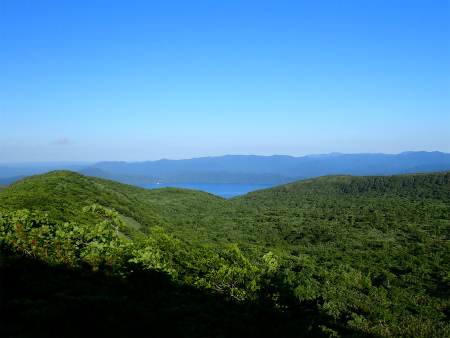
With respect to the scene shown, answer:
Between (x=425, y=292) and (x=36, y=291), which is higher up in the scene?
(x=36, y=291)

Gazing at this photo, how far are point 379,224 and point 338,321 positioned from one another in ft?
134

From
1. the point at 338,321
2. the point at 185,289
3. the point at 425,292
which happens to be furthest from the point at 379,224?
the point at 185,289

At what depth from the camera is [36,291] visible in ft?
22.3

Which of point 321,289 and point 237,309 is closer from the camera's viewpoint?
point 237,309

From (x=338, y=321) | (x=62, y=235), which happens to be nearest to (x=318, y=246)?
(x=338, y=321)

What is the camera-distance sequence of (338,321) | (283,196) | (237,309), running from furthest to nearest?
(283,196) < (338,321) < (237,309)

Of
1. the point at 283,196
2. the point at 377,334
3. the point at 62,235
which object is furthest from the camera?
the point at 283,196

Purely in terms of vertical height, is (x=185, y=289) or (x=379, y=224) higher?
(x=185, y=289)

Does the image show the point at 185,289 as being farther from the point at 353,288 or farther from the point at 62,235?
the point at 353,288

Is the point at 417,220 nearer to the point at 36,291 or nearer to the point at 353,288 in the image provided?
the point at 353,288

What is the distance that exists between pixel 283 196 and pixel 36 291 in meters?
106

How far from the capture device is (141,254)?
10.6 m

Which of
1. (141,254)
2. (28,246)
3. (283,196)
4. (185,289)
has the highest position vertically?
(28,246)

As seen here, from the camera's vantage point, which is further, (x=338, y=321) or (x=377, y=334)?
(x=338, y=321)
